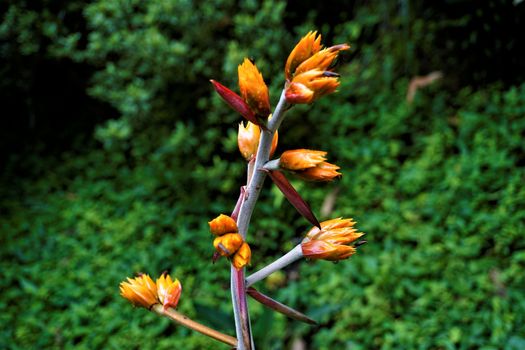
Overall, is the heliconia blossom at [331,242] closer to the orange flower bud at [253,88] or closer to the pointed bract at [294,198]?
the pointed bract at [294,198]

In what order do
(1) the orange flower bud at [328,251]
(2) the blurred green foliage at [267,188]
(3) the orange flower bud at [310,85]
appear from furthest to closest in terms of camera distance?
(2) the blurred green foliage at [267,188]
(1) the orange flower bud at [328,251]
(3) the orange flower bud at [310,85]

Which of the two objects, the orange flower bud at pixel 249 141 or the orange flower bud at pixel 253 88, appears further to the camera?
the orange flower bud at pixel 249 141

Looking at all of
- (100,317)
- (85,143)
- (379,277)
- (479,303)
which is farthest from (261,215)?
(85,143)

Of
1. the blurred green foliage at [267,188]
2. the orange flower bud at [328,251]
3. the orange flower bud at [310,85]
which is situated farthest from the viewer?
the blurred green foliage at [267,188]

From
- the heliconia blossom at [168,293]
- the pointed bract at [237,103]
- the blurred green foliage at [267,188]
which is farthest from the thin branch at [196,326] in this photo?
the blurred green foliage at [267,188]

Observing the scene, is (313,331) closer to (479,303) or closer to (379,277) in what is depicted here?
(379,277)

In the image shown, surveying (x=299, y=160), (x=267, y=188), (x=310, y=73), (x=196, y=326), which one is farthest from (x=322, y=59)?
(x=267, y=188)

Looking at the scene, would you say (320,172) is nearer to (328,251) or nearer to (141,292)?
(328,251)

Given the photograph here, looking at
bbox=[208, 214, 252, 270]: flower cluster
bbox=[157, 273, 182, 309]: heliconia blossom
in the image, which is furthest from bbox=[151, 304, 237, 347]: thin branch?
bbox=[208, 214, 252, 270]: flower cluster
